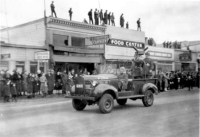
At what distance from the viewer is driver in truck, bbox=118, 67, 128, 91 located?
998 cm

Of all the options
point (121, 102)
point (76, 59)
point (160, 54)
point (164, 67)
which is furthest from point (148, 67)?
point (164, 67)

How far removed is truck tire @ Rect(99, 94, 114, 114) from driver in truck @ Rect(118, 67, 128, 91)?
974mm

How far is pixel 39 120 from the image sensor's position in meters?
7.79

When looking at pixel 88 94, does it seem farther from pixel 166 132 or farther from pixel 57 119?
pixel 166 132

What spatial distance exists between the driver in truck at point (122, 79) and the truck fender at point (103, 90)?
61 centimetres

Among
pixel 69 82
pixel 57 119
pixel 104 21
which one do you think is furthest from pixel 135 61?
pixel 104 21

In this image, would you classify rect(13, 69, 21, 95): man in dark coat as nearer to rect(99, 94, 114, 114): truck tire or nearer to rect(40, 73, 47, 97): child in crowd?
rect(40, 73, 47, 97): child in crowd

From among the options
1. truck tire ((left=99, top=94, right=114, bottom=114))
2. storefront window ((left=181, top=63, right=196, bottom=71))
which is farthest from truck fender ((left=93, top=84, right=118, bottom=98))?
storefront window ((left=181, top=63, right=196, bottom=71))

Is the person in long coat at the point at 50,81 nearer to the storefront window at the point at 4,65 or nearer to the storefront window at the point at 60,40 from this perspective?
the storefront window at the point at 4,65

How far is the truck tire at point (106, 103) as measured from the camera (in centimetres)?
887

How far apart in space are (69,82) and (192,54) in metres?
26.0

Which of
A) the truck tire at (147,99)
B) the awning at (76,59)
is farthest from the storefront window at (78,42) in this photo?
the truck tire at (147,99)

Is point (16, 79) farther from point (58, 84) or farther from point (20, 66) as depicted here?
point (20, 66)

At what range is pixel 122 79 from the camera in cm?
1007
